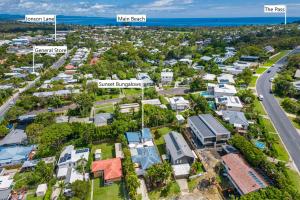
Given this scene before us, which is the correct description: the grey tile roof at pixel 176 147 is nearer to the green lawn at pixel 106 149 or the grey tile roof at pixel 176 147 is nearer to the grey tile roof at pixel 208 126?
the grey tile roof at pixel 208 126

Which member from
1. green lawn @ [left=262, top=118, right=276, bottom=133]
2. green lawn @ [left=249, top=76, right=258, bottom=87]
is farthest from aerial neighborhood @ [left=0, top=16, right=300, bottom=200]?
green lawn @ [left=249, top=76, right=258, bottom=87]

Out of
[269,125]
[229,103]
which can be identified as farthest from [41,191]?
[269,125]

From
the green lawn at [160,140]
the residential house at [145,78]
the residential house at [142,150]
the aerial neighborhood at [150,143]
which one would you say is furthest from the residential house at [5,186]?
the residential house at [145,78]

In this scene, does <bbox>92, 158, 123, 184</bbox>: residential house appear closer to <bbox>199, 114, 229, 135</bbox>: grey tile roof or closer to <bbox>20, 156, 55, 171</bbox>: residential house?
<bbox>20, 156, 55, 171</bbox>: residential house

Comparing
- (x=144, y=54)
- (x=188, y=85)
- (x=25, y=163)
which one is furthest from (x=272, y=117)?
(x=144, y=54)

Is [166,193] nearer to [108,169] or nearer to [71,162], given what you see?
[108,169]

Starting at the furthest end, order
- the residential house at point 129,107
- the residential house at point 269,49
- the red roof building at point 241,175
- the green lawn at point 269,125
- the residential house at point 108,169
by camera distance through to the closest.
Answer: the residential house at point 269,49 < the residential house at point 129,107 < the green lawn at point 269,125 < the residential house at point 108,169 < the red roof building at point 241,175
